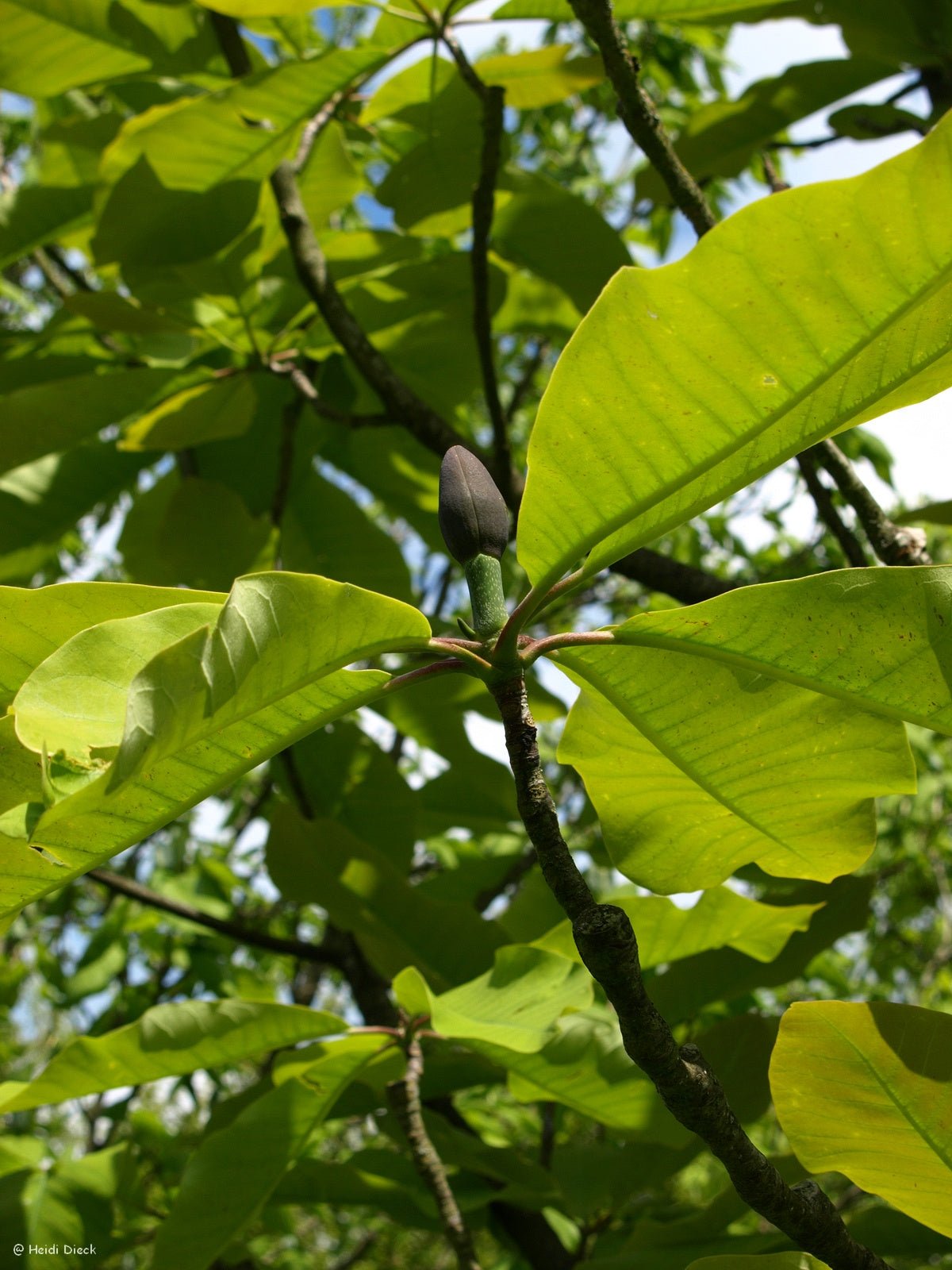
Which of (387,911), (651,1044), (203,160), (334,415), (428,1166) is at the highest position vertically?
(203,160)

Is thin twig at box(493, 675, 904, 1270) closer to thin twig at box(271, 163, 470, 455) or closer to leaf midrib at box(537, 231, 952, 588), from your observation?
leaf midrib at box(537, 231, 952, 588)

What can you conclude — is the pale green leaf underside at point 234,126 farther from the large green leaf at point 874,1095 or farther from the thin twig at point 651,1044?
the large green leaf at point 874,1095

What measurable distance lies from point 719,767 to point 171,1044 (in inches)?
26.6

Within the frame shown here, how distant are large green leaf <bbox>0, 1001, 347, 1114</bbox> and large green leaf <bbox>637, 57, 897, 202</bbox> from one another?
1.33 meters

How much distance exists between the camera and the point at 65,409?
162cm

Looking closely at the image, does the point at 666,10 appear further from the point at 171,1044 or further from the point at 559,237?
the point at 171,1044

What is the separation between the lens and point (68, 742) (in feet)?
1.79

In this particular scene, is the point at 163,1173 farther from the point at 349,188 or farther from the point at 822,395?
the point at 822,395

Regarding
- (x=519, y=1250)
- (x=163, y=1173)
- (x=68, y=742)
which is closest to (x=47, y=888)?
(x=68, y=742)

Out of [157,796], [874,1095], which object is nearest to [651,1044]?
[874,1095]

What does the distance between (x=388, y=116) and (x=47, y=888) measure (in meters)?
1.45

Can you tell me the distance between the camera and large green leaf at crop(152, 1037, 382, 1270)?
1084 millimetres

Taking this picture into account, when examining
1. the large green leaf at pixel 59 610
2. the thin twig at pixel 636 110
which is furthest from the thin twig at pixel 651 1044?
the thin twig at pixel 636 110

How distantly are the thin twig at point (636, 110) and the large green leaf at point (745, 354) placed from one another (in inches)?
24.0
